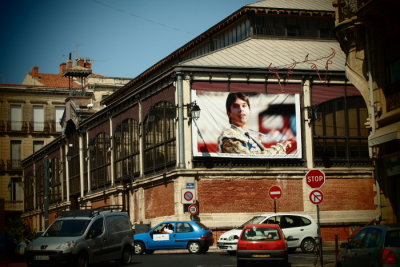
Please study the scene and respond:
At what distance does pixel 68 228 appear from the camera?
24375 millimetres

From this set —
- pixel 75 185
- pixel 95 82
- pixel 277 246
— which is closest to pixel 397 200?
pixel 277 246

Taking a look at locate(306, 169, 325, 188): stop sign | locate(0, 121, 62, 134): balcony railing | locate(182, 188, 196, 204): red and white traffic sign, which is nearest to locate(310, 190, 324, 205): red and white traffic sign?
locate(306, 169, 325, 188): stop sign

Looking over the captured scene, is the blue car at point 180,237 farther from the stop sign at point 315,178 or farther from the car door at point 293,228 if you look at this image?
the stop sign at point 315,178

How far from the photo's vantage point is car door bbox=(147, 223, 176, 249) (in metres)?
35.2

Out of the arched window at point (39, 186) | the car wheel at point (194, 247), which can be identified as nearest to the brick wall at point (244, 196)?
the car wheel at point (194, 247)

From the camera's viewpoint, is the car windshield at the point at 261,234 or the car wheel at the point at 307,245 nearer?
the car windshield at the point at 261,234

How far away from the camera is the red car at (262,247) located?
79.2 feet

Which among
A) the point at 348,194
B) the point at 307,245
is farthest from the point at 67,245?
the point at 348,194

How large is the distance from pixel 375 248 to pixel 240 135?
2813 cm

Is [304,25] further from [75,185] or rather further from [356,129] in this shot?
[75,185]

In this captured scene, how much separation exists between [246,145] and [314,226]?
11.6 metres

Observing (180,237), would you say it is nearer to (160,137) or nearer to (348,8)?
(160,137)

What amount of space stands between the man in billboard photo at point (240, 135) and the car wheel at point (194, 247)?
982 centimetres

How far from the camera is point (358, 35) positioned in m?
28.1
